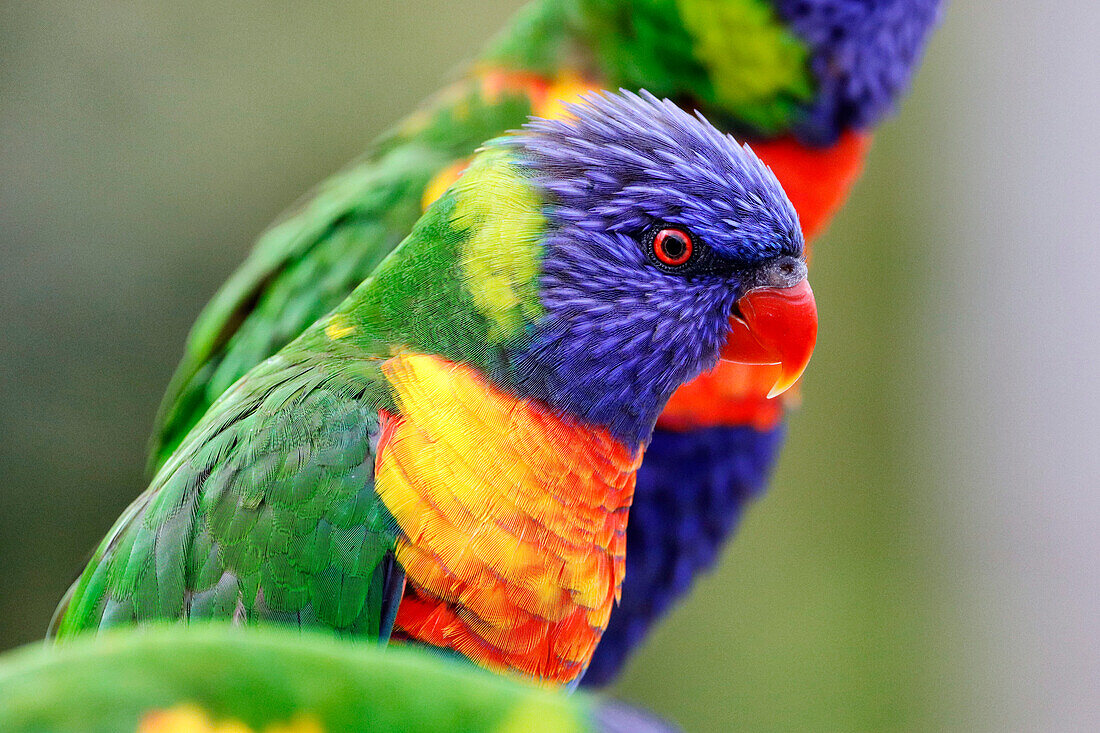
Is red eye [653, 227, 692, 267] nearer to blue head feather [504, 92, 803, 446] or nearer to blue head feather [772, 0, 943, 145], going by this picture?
blue head feather [504, 92, 803, 446]

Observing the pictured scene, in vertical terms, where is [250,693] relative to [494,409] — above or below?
above

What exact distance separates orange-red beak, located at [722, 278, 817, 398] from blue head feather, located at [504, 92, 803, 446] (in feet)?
0.08

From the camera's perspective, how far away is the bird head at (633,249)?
Answer: 792 mm

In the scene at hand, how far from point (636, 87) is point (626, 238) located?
1.51 feet

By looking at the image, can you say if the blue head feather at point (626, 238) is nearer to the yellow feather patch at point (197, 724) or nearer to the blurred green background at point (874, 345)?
the yellow feather patch at point (197, 724)

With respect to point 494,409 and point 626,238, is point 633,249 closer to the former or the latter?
point 626,238

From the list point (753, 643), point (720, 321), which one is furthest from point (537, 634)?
point (753, 643)

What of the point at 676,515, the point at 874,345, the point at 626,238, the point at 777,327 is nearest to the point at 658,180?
the point at 626,238

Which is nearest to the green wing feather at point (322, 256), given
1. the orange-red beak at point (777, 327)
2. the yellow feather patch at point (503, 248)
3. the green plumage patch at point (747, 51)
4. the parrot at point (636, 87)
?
the parrot at point (636, 87)

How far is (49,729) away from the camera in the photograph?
0.95 ft

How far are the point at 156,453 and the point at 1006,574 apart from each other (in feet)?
7.23

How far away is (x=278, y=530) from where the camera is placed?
2.35 feet

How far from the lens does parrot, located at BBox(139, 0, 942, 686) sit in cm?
117

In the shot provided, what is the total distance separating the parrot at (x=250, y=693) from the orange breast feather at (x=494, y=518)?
399 mm
